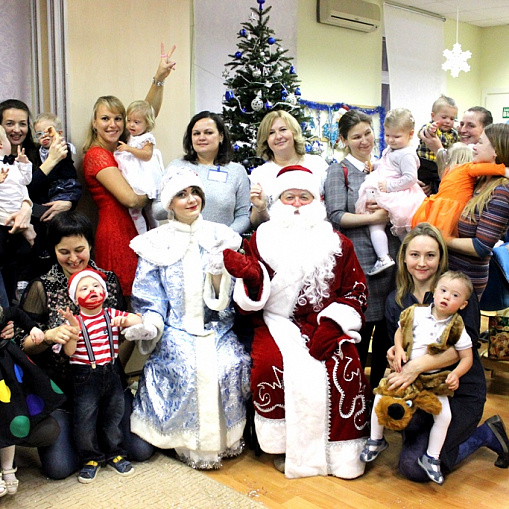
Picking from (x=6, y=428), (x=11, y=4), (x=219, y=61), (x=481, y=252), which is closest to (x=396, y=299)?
(x=481, y=252)

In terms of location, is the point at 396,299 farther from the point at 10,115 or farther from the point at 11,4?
the point at 11,4

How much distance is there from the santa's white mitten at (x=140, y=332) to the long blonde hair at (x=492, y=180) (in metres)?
1.60

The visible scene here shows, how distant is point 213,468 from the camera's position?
2885 millimetres

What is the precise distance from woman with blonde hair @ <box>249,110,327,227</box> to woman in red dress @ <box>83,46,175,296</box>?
0.69 meters

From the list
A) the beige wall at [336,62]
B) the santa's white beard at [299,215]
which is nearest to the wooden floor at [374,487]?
the santa's white beard at [299,215]

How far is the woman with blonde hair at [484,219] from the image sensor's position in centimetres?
288

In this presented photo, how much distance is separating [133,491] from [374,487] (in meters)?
1.05

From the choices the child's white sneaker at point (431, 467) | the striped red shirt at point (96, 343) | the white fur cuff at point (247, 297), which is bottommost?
the child's white sneaker at point (431, 467)

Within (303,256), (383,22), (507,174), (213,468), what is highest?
(383,22)

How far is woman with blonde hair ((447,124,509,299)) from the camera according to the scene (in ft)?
9.46

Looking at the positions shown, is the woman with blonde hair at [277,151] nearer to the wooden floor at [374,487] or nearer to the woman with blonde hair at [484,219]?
the woman with blonde hair at [484,219]

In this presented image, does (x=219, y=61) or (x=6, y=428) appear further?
(x=219, y=61)

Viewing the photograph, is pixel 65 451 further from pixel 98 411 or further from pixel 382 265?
pixel 382 265

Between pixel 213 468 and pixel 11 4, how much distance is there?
9.96 ft
